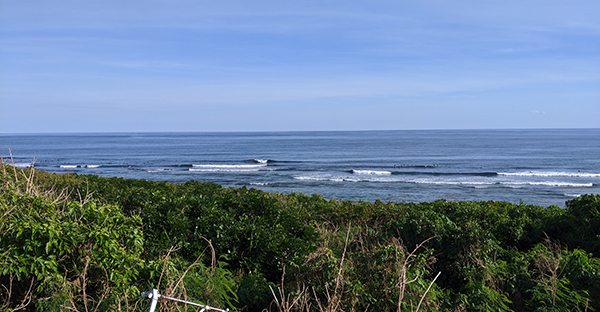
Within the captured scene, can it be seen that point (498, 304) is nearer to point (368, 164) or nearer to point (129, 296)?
point (129, 296)

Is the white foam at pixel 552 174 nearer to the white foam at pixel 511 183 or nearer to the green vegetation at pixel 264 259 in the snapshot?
the white foam at pixel 511 183

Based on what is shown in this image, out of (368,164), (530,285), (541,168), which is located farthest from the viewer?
(368,164)

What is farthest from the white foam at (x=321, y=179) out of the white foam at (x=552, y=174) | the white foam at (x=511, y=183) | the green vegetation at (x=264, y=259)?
the green vegetation at (x=264, y=259)

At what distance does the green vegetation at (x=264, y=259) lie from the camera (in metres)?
4.56

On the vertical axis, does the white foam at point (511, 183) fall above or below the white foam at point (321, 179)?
above

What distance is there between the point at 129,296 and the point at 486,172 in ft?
160

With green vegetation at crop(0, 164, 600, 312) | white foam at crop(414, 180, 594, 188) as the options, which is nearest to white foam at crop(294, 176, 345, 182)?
white foam at crop(414, 180, 594, 188)

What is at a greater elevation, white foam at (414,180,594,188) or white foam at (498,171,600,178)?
white foam at (498,171,600,178)

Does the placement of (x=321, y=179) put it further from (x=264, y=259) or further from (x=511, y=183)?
(x=264, y=259)

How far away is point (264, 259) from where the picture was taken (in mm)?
6797

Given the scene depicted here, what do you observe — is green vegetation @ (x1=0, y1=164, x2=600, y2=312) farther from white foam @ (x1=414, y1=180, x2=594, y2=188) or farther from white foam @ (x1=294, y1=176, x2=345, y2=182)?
white foam @ (x1=294, y1=176, x2=345, y2=182)

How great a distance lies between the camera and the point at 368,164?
57812 millimetres

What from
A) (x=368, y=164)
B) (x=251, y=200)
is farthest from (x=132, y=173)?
(x=251, y=200)

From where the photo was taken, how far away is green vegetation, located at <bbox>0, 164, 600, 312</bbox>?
15.0 feet
